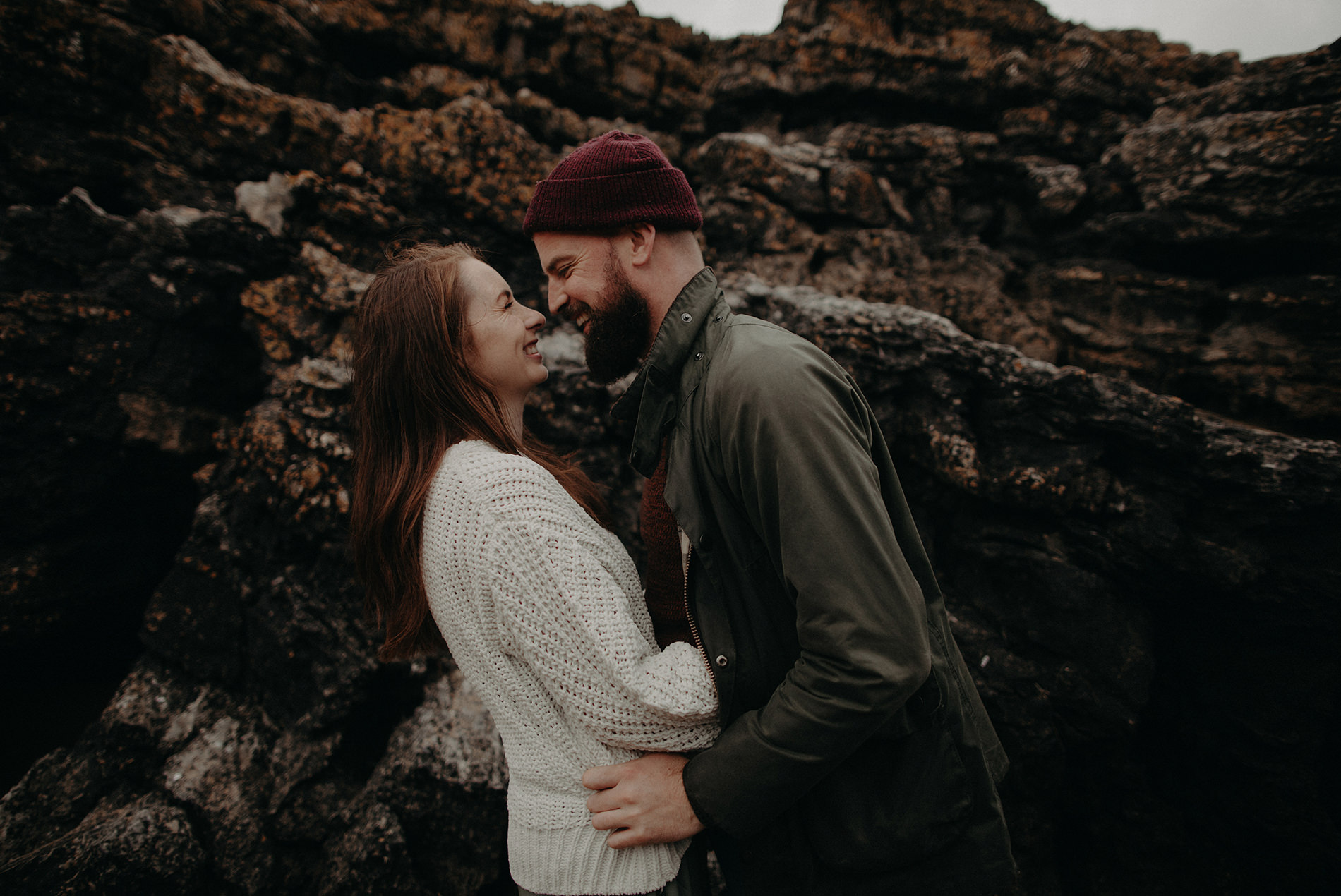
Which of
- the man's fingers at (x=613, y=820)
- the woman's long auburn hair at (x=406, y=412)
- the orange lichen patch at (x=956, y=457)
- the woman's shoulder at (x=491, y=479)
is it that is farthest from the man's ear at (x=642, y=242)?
the orange lichen patch at (x=956, y=457)

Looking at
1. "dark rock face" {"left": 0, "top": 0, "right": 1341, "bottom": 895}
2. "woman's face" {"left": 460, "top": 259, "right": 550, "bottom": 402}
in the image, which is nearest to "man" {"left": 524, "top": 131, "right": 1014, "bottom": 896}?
"woman's face" {"left": 460, "top": 259, "right": 550, "bottom": 402}

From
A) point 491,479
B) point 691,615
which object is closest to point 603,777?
point 691,615

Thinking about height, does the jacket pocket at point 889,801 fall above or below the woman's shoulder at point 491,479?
below

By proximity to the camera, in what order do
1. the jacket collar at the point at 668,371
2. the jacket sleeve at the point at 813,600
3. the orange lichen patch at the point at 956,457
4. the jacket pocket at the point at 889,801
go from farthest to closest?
the orange lichen patch at the point at 956,457 → the jacket collar at the point at 668,371 → the jacket pocket at the point at 889,801 → the jacket sleeve at the point at 813,600

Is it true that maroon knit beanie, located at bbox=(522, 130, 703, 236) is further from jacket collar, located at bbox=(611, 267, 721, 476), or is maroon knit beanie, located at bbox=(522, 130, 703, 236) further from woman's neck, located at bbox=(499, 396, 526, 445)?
woman's neck, located at bbox=(499, 396, 526, 445)

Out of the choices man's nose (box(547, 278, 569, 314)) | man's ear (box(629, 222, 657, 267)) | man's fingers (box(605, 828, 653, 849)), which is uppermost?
man's ear (box(629, 222, 657, 267))

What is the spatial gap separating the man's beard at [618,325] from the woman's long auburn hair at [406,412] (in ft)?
1.48

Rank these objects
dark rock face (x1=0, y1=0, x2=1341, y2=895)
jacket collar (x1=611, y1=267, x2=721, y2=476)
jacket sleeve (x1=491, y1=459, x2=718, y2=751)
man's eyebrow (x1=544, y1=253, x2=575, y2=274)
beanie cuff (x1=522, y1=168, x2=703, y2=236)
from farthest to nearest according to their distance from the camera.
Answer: dark rock face (x1=0, y1=0, x2=1341, y2=895), man's eyebrow (x1=544, y1=253, x2=575, y2=274), beanie cuff (x1=522, y1=168, x2=703, y2=236), jacket collar (x1=611, y1=267, x2=721, y2=476), jacket sleeve (x1=491, y1=459, x2=718, y2=751)

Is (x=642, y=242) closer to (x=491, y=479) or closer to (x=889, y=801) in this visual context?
(x=491, y=479)

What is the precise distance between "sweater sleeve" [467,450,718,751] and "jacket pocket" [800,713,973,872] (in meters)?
0.41

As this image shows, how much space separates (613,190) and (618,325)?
1.48 ft

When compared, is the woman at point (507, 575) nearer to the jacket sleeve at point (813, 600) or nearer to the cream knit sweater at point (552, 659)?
the cream knit sweater at point (552, 659)

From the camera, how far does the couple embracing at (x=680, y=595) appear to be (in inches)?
51.6

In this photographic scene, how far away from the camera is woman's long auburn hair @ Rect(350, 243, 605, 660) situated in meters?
1.82
